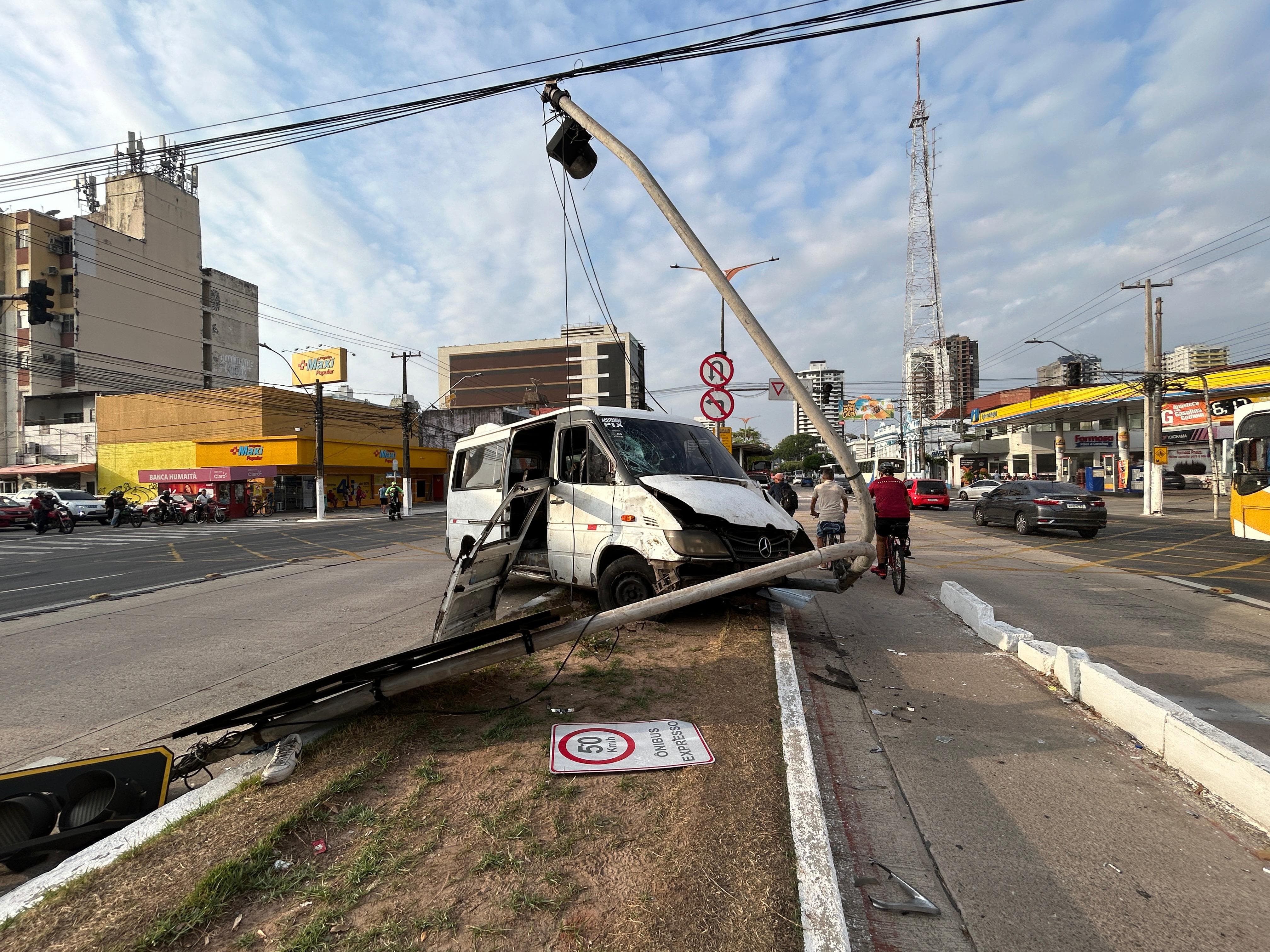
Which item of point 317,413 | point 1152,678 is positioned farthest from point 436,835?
point 317,413

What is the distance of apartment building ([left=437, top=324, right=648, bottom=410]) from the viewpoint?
98.1 meters

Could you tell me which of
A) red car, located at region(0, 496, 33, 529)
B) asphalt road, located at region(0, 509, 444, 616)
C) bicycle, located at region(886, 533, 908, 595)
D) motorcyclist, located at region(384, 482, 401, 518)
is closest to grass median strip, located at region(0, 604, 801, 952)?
bicycle, located at region(886, 533, 908, 595)

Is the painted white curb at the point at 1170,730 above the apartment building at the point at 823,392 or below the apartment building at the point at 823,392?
below

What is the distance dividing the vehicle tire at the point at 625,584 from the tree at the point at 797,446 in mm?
102306

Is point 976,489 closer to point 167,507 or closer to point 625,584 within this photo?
point 625,584

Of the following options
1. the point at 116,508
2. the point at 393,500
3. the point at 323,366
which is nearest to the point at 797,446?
the point at 323,366

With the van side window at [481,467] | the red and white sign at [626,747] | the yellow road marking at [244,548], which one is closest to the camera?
the red and white sign at [626,747]

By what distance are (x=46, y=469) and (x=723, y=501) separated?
5377 centimetres

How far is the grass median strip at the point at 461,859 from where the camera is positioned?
1988mm

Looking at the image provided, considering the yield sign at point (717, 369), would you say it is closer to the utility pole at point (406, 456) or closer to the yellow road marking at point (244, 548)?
the yellow road marking at point (244, 548)

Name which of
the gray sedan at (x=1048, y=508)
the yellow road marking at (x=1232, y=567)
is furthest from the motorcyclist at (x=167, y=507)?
the yellow road marking at (x=1232, y=567)

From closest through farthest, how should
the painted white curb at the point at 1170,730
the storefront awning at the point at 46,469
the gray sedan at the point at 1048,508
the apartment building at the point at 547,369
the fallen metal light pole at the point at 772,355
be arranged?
the painted white curb at the point at 1170,730 < the fallen metal light pole at the point at 772,355 < the gray sedan at the point at 1048,508 < the storefront awning at the point at 46,469 < the apartment building at the point at 547,369

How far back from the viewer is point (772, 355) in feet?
16.6

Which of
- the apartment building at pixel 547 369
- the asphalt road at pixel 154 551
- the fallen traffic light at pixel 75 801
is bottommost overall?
the asphalt road at pixel 154 551
